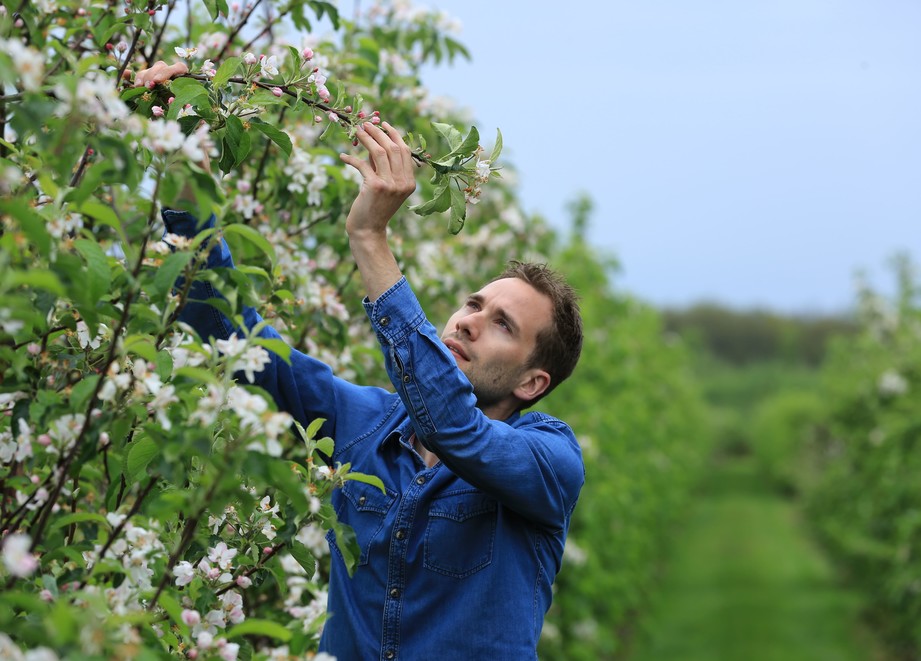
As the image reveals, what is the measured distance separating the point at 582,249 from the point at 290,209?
6478 millimetres

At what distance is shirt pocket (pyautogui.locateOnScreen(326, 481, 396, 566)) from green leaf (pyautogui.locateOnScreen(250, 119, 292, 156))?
30.5 inches

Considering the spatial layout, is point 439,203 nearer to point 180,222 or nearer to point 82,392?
point 180,222

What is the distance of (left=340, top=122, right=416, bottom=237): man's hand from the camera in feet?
6.34

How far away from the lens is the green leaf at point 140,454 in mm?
1693

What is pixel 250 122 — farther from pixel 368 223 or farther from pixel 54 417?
pixel 54 417

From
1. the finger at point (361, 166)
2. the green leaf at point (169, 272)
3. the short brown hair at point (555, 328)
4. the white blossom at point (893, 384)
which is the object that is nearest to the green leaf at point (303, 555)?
the green leaf at point (169, 272)

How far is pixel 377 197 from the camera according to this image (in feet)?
6.36

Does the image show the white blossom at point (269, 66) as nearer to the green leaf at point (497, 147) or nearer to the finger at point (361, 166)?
the finger at point (361, 166)

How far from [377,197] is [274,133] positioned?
247 mm

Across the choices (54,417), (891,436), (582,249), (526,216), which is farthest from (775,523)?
(54,417)

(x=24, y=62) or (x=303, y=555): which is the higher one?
(x=24, y=62)

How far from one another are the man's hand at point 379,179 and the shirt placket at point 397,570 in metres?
0.61

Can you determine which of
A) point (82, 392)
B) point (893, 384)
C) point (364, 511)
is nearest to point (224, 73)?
point (82, 392)

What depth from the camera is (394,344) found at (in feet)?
6.54
